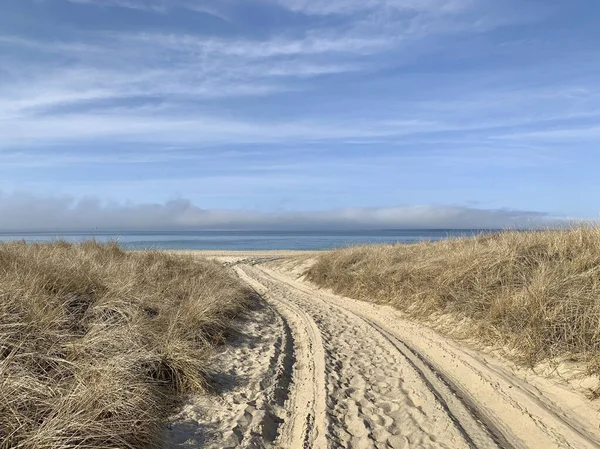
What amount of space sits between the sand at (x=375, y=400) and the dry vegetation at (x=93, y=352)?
1.67 feet

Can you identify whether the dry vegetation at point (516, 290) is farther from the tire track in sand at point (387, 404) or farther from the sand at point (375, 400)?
the tire track in sand at point (387, 404)

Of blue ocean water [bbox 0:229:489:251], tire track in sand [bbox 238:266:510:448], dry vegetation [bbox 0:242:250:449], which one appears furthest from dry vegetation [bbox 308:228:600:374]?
blue ocean water [bbox 0:229:489:251]

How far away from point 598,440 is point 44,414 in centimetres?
593

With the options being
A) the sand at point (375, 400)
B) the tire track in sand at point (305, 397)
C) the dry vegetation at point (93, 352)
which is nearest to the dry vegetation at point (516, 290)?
the sand at point (375, 400)

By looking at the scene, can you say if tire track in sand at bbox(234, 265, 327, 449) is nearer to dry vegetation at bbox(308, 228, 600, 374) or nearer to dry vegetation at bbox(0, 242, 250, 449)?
dry vegetation at bbox(0, 242, 250, 449)

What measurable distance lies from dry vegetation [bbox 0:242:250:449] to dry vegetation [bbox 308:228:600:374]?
5.41m

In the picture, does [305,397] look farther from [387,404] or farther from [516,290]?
[516,290]

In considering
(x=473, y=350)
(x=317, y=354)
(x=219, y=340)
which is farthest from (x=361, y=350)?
(x=219, y=340)

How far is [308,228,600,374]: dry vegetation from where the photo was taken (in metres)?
7.42

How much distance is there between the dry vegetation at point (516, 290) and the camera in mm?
7417

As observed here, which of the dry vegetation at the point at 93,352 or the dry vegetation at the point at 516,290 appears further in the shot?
the dry vegetation at the point at 516,290

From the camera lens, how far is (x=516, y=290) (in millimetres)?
9406

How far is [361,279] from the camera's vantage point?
16609 millimetres

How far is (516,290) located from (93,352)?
813cm
